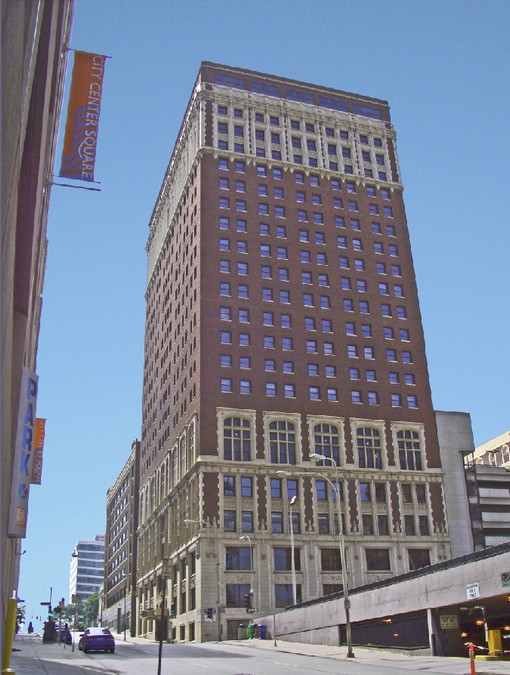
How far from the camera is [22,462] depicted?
14.5 m

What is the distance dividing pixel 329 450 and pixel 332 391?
7.20 meters

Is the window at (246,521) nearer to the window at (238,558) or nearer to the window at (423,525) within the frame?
the window at (238,558)

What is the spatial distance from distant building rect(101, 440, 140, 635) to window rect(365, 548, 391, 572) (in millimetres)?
41652

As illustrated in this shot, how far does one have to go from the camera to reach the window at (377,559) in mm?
78438

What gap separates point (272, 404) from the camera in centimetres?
8219

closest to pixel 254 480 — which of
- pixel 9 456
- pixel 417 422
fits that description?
pixel 417 422

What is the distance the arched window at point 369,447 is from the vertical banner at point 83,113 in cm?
6327

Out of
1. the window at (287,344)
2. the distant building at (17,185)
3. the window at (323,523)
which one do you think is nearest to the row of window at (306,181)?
the window at (287,344)

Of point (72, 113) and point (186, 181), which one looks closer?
point (72, 113)

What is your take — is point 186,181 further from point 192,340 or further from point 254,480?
point 254,480

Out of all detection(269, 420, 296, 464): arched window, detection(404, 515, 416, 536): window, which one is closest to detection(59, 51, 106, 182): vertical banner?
detection(269, 420, 296, 464): arched window

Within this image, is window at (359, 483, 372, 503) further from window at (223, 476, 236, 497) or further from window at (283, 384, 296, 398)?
window at (223, 476, 236, 497)

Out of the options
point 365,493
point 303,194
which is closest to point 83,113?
point 365,493

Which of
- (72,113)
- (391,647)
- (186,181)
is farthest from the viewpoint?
(186,181)
